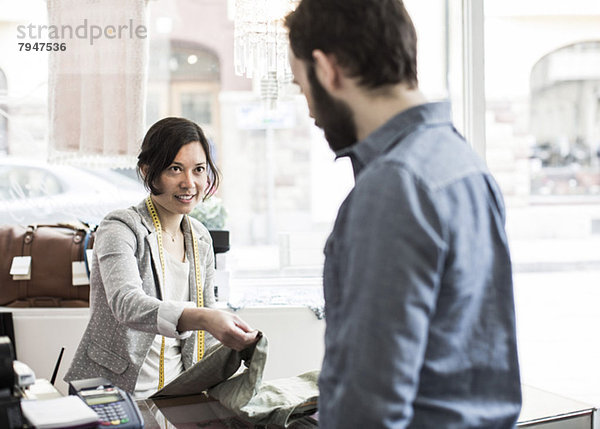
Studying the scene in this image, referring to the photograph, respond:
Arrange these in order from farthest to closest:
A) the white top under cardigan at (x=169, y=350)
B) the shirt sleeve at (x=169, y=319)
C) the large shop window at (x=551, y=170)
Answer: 1. the large shop window at (x=551, y=170)
2. the white top under cardigan at (x=169, y=350)
3. the shirt sleeve at (x=169, y=319)

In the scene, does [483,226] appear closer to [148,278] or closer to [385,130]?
[385,130]

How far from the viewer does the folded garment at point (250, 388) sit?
1648 millimetres

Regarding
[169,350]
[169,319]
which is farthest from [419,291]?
[169,350]

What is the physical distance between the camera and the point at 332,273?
1.10 meters

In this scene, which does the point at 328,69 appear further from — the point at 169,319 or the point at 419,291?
the point at 169,319

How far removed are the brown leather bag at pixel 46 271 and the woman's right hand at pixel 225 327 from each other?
1.84m

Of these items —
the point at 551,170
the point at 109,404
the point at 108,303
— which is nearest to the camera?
the point at 109,404

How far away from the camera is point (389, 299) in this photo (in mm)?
950

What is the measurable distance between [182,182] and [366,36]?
130 cm

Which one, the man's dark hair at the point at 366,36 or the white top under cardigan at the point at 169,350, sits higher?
the man's dark hair at the point at 366,36

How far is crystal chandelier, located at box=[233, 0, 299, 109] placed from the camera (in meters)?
3.17

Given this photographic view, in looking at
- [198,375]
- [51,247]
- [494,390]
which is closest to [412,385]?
[494,390]

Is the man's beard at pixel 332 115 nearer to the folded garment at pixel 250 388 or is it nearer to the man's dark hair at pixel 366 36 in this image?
the man's dark hair at pixel 366 36

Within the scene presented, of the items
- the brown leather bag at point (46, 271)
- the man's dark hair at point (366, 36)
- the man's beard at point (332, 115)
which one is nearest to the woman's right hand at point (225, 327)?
the man's beard at point (332, 115)
